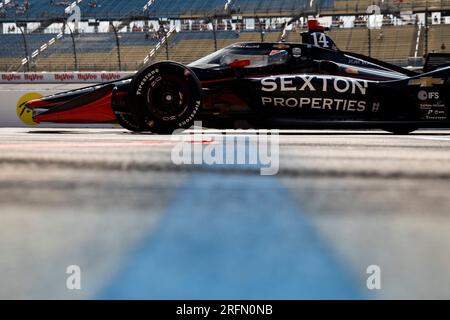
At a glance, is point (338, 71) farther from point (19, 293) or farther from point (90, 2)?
point (90, 2)

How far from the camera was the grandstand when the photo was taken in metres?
26.7

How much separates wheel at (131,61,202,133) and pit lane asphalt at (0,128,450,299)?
343 cm

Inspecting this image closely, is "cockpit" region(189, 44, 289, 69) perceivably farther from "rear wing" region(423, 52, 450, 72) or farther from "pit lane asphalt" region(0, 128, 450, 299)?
"pit lane asphalt" region(0, 128, 450, 299)

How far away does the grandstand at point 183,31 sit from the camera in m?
26.7

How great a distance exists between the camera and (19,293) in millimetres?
762

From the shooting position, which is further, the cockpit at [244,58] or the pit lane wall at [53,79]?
the pit lane wall at [53,79]

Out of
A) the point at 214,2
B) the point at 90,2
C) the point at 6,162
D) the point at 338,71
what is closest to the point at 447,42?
the point at 214,2

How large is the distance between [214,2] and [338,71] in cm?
2947

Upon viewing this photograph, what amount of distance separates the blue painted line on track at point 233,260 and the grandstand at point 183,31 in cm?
2257

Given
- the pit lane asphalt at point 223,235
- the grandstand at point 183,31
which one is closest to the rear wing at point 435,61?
the pit lane asphalt at point 223,235

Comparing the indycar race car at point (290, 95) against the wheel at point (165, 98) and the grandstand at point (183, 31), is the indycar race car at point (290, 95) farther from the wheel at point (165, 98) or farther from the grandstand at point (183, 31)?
the grandstand at point (183, 31)

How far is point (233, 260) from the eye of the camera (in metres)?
0.86

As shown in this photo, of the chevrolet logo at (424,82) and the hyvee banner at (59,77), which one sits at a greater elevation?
the hyvee banner at (59,77)

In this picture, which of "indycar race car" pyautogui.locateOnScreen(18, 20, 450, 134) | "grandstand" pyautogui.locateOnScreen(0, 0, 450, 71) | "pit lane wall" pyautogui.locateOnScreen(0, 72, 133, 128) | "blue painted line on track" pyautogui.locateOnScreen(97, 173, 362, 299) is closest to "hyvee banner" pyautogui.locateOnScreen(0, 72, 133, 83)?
"pit lane wall" pyautogui.locateOnScreen(0, 72, 133, 128)
